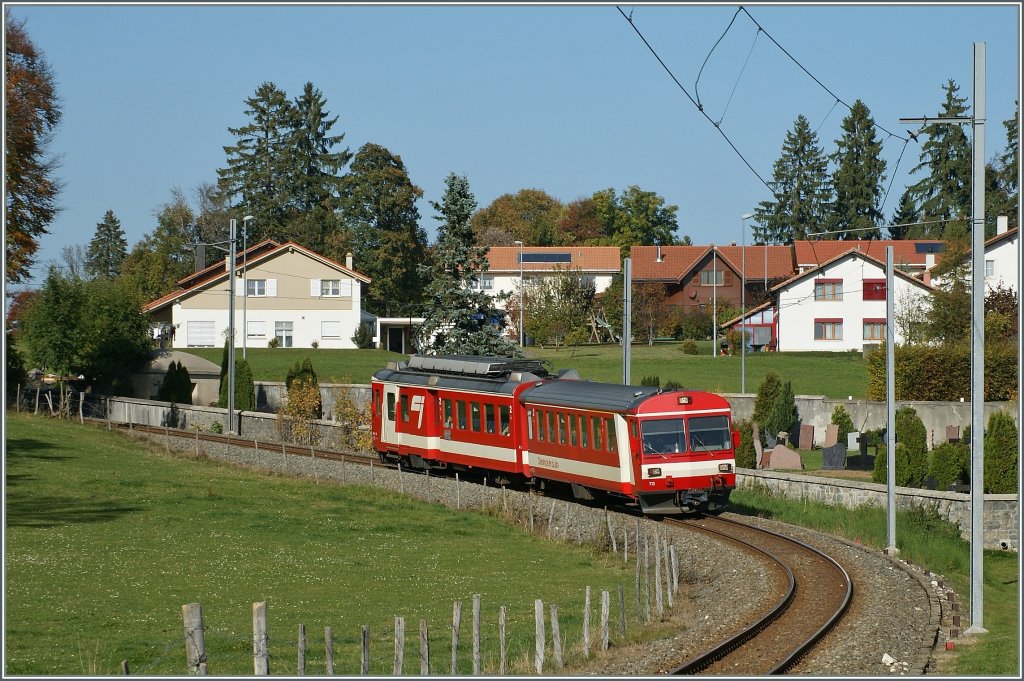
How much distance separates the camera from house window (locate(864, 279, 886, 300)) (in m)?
82.6

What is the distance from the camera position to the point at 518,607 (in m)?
20.7

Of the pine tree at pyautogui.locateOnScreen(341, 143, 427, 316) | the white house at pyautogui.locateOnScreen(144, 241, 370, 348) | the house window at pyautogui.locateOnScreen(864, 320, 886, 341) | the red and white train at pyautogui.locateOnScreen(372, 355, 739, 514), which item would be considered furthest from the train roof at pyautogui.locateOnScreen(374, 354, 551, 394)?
the pine tree at pyautogui.locateOnScreen(341, 143, 427, 316)

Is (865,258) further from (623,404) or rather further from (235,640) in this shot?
(235,640)

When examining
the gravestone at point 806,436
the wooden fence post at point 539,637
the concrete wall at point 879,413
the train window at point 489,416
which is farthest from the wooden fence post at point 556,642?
the gravestone at point 806,436

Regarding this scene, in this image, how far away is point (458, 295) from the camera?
54031mm

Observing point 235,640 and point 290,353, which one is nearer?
point 235,640

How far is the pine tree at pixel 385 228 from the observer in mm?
100562

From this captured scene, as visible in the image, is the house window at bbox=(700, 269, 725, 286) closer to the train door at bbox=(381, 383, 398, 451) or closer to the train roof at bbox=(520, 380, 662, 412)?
the train door at bbox=(381, 383, 398, 451)

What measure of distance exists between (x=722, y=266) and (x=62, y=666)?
302ft

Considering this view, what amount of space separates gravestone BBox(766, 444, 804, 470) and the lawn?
47.5 feet

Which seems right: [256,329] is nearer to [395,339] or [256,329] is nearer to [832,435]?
[395,339]

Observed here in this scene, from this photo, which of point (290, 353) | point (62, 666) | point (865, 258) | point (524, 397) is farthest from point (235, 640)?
point (865, 258)

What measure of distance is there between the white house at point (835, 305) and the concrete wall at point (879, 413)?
3039 cm

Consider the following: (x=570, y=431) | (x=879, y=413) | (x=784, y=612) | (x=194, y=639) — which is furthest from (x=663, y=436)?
(x=879, y=413)
